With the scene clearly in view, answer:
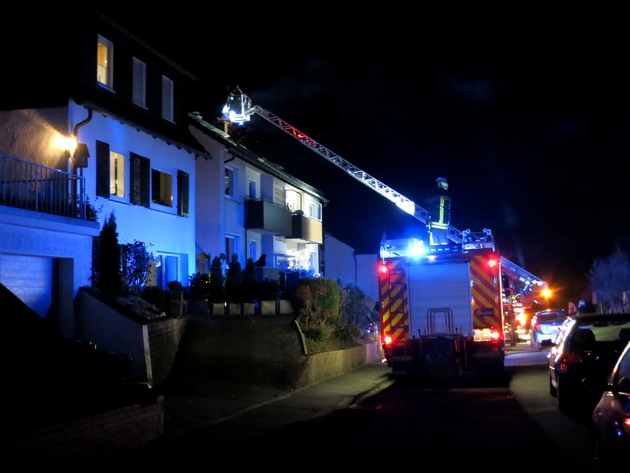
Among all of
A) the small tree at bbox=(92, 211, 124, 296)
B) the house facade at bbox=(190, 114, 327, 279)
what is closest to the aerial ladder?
the house facade at bbox=(190, 114, 327, 279)

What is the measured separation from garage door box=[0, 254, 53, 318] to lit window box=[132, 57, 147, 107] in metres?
7.84

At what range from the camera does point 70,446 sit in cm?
845

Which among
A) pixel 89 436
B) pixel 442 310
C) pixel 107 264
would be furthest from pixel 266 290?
pixel 89 436

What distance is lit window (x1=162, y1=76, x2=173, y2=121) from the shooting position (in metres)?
23.5

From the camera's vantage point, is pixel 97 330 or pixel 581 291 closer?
pixel 97 330

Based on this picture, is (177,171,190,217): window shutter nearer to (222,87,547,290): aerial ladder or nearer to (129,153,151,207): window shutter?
(129,153,151,207): window shutter

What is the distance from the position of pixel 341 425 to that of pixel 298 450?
7.25 ft

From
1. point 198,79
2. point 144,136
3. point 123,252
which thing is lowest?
point 123,252

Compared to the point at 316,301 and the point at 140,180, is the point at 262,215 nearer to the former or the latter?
the point at 140,180

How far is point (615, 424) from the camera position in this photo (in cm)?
599

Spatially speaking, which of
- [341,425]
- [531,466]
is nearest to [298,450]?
[341,425]

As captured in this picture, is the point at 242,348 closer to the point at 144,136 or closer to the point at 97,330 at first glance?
the point at 97,330

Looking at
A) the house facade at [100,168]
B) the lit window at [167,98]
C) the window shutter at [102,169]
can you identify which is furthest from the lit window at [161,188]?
the window shutter at [102,169]

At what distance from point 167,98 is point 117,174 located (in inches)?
169
